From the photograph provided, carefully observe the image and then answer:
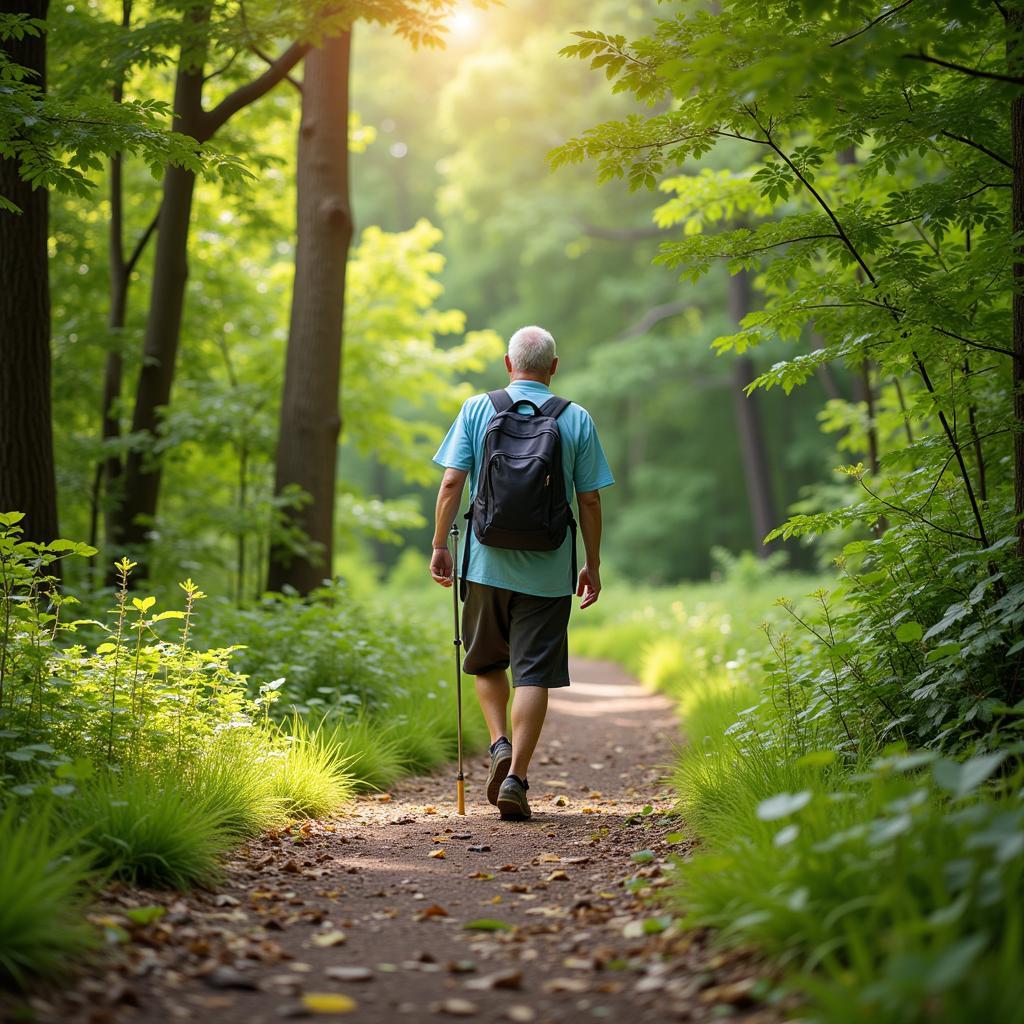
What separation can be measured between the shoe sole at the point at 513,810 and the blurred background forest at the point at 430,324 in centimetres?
330

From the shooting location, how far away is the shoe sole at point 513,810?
454cm

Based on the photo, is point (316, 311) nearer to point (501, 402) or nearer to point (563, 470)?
point (501, 402)

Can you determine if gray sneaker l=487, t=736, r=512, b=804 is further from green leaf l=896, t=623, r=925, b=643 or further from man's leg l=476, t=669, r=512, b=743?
green leaf l=896, t=623, r=925, b=643

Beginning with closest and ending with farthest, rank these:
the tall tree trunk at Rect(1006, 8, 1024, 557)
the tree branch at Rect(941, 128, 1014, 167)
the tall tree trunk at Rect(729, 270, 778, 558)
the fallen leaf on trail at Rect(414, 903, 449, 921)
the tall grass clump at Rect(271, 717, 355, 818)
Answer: the fallen leaf on trail at Rect(414, 903, 449, 921) < the tall tree trunk at Rect(1006, 8, 1024, 557) < the tree branch at Rect(941, 128, 1014, 167) < the tall grass clump at Rect(271, 717, 355, 818) < the tall tree trunk at Rect(729, 270, 778, 558)

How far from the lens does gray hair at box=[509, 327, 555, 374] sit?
4766mm

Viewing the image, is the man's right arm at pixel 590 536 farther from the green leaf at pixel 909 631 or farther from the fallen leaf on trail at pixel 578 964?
the fallen leaf on trail at pixel 578 964

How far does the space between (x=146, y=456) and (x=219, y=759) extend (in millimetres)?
4859

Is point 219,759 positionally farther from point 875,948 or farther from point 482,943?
point 875,948

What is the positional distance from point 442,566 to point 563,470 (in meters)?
0.78

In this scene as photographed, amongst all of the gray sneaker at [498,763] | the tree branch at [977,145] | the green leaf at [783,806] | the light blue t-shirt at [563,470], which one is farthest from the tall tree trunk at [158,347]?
the green leaf at [783,806]

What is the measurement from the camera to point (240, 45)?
6.76 meters

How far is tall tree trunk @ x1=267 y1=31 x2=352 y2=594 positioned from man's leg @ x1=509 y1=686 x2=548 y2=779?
4029 mm

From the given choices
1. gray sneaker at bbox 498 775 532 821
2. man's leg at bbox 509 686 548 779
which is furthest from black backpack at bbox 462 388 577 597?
gray sneaker at bbox 498 775 532 821

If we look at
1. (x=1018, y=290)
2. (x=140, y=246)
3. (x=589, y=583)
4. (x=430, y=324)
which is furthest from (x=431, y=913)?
(x=430, y=324)
